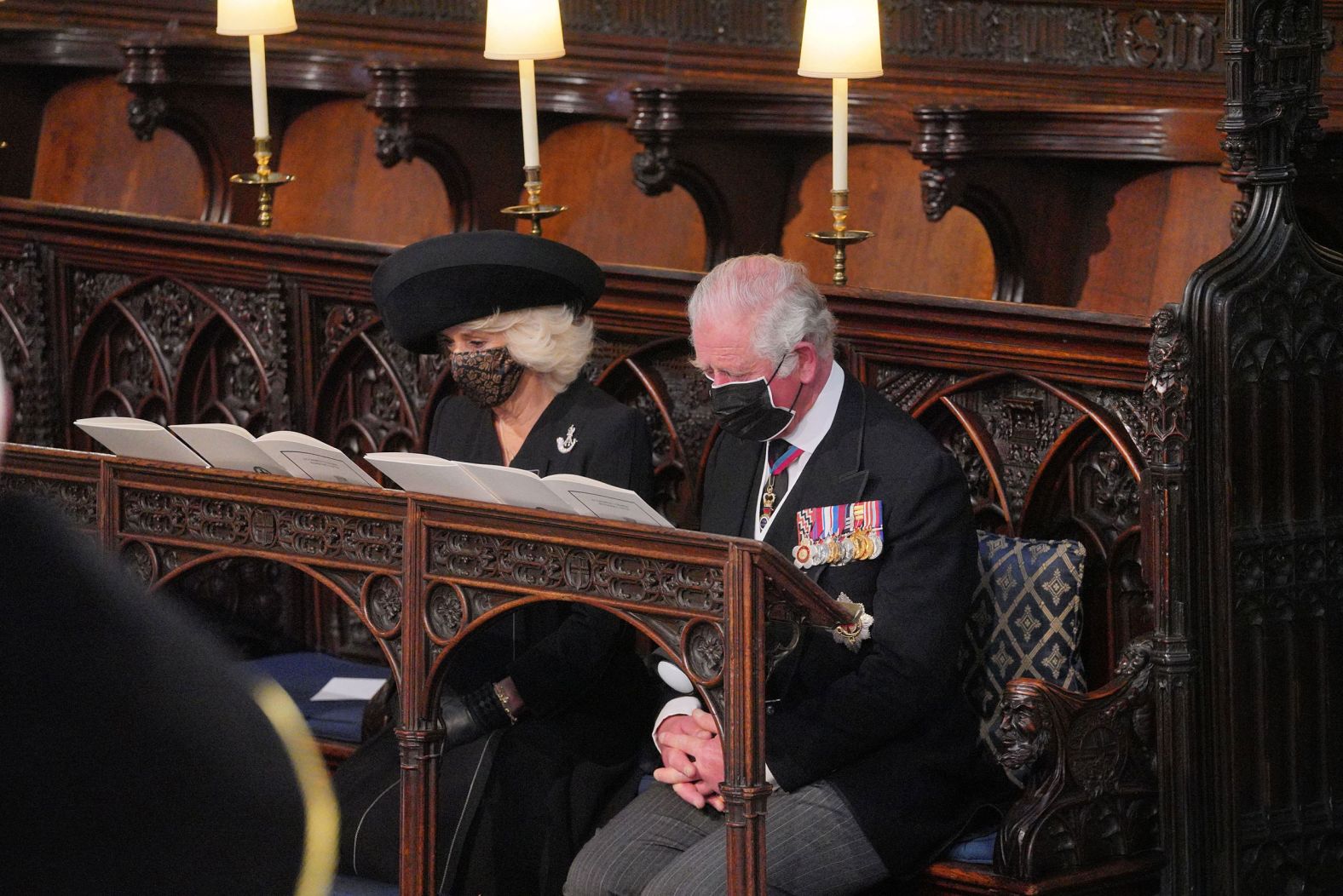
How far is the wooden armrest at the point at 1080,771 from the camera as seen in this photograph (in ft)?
11.7

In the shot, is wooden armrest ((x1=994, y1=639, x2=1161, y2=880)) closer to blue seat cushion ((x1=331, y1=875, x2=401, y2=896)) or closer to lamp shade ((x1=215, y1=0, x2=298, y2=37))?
blue seat cushion ((x1=331, y1=875, x2=401, y2=896))

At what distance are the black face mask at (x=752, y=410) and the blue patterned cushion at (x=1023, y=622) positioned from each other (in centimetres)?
49

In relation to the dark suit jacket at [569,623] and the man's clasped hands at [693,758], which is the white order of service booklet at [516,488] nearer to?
the man's clasped hands at [693,758]

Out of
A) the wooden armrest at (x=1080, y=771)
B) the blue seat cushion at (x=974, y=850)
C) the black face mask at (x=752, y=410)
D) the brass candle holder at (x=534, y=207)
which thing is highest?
the brass candle holder at (x=534, y=207)

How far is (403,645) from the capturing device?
3.69 metres

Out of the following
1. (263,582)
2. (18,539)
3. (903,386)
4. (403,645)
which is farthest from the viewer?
(263,582)

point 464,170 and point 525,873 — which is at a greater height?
point 464,170

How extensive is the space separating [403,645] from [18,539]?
207cm

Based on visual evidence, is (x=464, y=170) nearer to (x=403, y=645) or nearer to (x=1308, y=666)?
(x=403, y=645)

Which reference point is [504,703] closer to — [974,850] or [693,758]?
[693,758]

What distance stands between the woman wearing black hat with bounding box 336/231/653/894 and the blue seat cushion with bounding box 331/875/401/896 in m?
0.02

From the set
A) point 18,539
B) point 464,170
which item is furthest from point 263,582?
point 18,539

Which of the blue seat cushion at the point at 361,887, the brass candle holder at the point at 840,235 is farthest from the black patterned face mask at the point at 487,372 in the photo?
the blue seat cushion at the point at 361,887

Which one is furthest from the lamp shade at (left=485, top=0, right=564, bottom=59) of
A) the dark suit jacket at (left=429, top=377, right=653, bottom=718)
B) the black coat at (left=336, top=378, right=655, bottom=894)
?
the black coat at (left=336, top=378, right=655, bottom=894)
